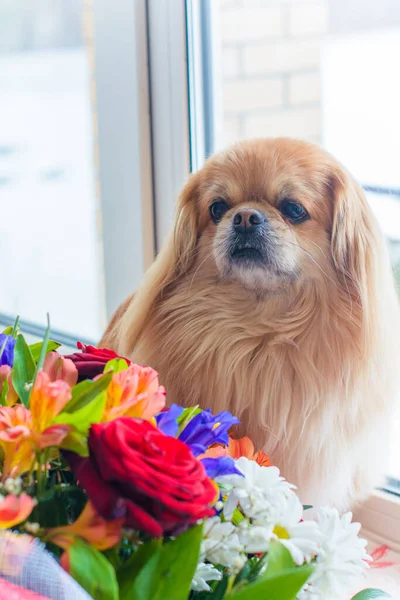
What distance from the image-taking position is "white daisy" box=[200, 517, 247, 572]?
48 cm

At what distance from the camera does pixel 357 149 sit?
1069mm

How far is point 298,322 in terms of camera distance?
85 cm

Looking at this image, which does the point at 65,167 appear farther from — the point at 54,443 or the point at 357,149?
the point at 54,443

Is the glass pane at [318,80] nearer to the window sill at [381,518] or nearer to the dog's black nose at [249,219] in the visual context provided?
the window sill at [381,518]

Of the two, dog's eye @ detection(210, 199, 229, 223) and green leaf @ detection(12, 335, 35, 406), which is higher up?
dog's eye @ detection(210, 199, 229, 223)

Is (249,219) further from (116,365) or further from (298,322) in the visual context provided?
(116,365)

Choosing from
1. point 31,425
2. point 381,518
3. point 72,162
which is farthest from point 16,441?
point 72,162

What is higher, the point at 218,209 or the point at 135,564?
the point at 218,209

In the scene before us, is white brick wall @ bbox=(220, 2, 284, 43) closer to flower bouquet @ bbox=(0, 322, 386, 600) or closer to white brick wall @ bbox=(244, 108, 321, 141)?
white brick wall @ bbox=(244, 108, 321, 141)

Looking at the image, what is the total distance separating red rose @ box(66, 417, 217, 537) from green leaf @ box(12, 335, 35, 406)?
104 millimetres

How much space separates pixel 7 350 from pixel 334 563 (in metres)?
0.31

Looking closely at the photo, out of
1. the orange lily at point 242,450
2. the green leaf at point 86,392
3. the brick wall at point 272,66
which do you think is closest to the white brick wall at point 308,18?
the brick wall at point 272,66

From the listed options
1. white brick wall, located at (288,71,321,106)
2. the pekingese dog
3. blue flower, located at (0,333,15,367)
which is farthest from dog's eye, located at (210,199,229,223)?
blue flower, located at (0,333,15,367)

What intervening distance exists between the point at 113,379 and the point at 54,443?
0.25 feet
